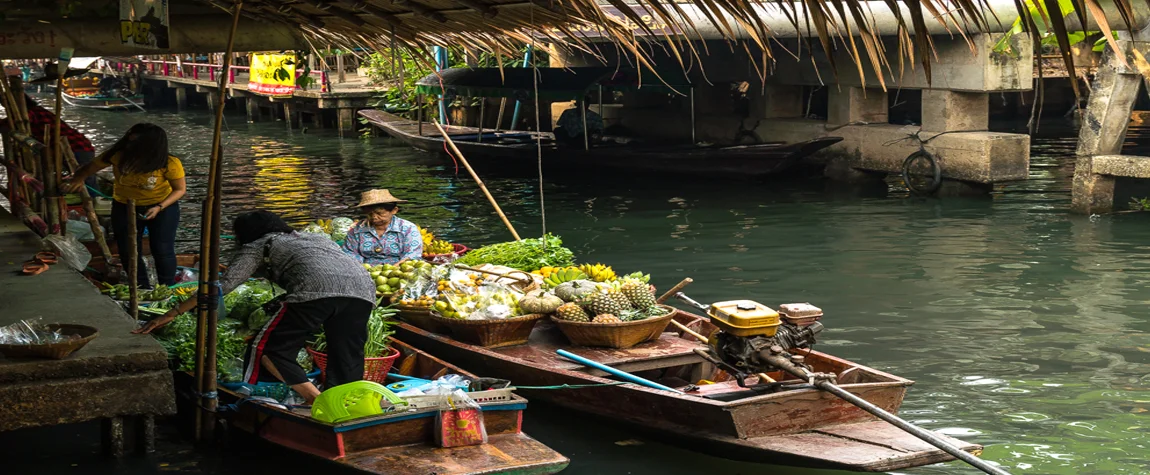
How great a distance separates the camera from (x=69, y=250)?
752cm

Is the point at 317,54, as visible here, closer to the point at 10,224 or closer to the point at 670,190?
the point at 10,224

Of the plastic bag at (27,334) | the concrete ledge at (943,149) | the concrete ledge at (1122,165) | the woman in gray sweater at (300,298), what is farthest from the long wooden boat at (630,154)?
the plastic bag at (27,334)

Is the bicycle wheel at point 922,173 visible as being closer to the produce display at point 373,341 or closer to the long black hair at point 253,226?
the produce display at point 373,341

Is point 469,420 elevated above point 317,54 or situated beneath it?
situated beneath

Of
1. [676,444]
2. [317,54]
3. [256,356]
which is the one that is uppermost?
[317,54]

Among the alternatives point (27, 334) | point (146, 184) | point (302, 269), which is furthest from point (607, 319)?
point (146, 184)

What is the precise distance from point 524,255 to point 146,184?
2565 millimetres

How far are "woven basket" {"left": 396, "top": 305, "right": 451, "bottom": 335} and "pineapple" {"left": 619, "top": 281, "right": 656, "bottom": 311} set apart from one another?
3.59 ft

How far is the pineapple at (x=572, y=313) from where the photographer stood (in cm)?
670

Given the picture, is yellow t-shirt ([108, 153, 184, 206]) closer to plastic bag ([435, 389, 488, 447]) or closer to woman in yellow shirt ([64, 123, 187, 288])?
woman in yellow shirt ([64, 123, 187, 288])

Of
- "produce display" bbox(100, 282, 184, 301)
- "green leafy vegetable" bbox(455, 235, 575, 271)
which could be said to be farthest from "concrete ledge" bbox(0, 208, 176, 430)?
"green leafy vegetable" bbox(455, 235, 575, 271)

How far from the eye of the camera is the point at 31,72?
5303 cm

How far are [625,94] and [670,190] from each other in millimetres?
6377

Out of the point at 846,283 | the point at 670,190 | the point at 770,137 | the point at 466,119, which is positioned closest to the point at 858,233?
the point at 846,283
